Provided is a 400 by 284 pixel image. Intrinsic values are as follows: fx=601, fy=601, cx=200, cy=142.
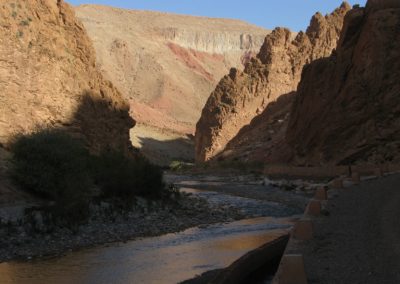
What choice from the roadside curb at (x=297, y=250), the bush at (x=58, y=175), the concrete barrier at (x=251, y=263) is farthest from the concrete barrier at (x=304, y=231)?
the bush at (x=58, y=175)

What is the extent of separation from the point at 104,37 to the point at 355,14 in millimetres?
114496

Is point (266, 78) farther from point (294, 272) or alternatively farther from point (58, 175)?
point (294, 272)

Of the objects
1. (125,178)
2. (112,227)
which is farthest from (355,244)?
(125,178)

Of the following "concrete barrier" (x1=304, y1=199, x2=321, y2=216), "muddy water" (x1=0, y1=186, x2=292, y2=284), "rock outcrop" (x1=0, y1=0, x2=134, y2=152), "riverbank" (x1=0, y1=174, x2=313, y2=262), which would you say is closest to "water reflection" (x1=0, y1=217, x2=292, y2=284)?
"muddy water" (x1=0, y1=186, x2=292, y2=284)

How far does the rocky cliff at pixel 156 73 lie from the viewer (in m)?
114

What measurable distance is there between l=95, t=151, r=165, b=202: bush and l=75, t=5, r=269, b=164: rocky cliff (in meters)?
68.5

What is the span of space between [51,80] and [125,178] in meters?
6.82

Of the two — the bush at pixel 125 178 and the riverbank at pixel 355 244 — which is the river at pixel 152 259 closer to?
the riverbank at pixel 355 244

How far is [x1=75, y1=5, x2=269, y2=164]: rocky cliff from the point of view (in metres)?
114

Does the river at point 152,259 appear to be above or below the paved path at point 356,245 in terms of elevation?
below

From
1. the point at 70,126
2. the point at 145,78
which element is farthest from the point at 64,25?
the point at 145,78

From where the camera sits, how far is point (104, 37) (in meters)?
154

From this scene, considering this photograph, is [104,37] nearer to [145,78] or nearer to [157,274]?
[145,78]

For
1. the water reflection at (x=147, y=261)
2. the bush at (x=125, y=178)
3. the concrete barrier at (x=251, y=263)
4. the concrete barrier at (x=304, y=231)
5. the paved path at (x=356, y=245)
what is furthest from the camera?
the bush at (x=125, y=178)
